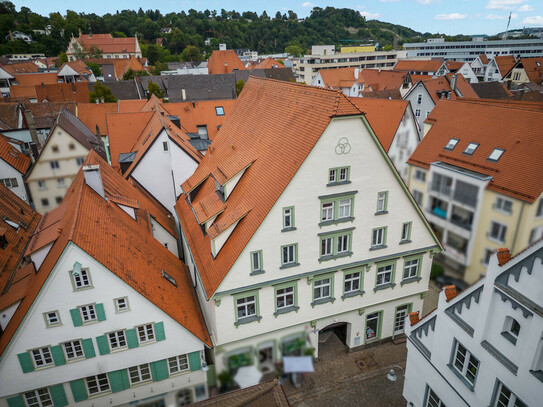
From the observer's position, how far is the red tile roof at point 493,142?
10.8ft

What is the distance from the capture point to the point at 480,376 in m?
7.32

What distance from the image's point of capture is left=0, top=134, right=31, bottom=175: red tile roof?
2292 cm

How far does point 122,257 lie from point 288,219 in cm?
573

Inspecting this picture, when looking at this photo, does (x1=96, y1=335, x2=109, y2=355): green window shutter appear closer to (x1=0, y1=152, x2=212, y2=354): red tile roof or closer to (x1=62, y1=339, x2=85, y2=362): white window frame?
(x1=62, y1=339, x2=85, y2=362): white window frame

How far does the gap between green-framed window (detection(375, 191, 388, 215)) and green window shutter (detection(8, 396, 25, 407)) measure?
13.2 metres

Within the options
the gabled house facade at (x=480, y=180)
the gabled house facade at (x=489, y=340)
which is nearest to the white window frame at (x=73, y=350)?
the gabled house facade at (x=489, y=340)

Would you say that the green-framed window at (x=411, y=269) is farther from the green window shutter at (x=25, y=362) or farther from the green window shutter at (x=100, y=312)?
the green window shutter at (x=25, y=362)

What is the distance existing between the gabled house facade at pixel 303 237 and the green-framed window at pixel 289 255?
39 millimetres

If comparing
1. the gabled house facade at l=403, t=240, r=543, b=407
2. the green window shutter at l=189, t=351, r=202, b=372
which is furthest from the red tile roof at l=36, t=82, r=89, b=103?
the gabled house facade at l=403, t=240, r=543, b=407

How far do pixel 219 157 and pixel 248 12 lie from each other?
620ft

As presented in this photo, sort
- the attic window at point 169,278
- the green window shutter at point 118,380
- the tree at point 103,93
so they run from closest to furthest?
the green window shutter at point 118,380 < the attic window at point 169,278 < the tree at point 103,93

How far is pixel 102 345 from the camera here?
11695 mm

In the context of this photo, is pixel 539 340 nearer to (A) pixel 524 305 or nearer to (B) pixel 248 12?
(A) pixel 524 305

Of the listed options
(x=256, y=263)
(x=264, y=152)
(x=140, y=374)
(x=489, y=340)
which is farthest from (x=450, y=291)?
(x=140, y=374)
